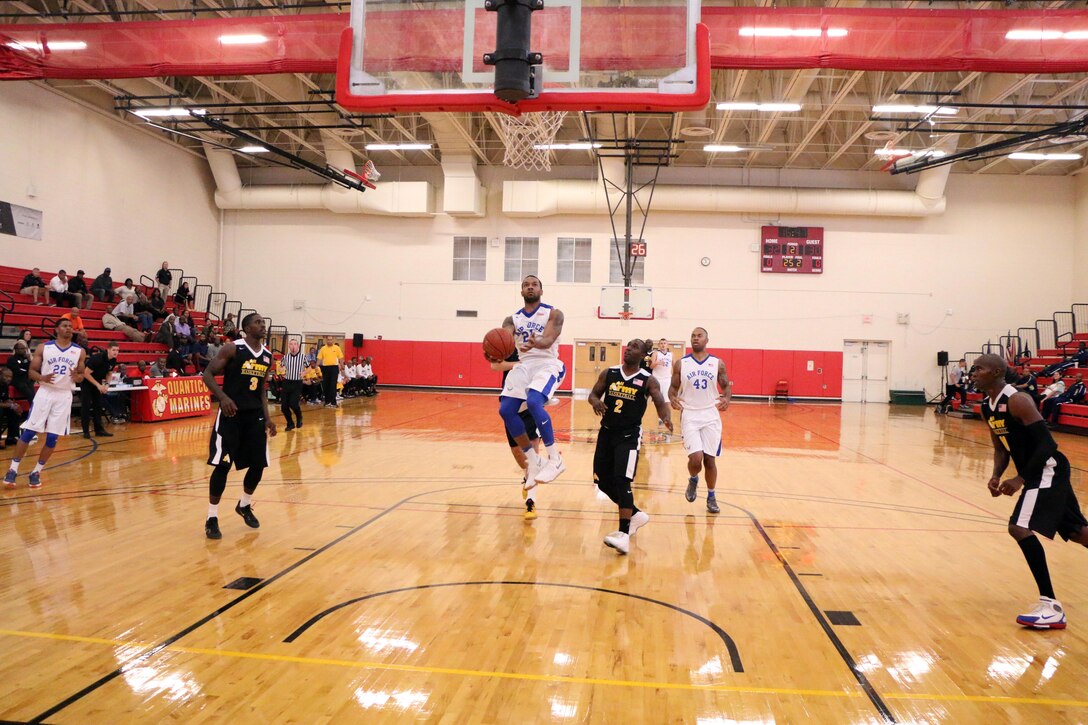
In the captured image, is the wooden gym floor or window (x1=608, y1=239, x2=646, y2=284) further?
window (x1=608, y1=239, x2=646, y2=284)

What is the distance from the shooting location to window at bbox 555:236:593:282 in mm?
26516

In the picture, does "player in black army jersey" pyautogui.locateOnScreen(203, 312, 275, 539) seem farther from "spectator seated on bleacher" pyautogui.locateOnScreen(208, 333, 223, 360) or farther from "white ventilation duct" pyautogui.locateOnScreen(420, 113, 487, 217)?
"white ventilation duct" pyautogui.locateOnScreen(420, 113, 487, 217)

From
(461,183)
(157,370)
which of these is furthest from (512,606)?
(461,183)

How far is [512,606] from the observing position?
454 centimetres

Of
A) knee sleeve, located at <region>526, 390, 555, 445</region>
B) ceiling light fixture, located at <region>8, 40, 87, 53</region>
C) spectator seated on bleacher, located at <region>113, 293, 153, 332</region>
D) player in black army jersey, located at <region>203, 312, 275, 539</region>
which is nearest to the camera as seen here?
player in black army jersey, located at <region>203, 312, 275, 539</region>

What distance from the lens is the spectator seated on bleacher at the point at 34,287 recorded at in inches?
666

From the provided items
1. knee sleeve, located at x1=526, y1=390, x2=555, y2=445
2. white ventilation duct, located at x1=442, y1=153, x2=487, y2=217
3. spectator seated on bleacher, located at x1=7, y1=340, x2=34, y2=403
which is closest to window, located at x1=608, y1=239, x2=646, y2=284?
white ventilation duct, located at x1=442, y1=153, x2=487, y2=217

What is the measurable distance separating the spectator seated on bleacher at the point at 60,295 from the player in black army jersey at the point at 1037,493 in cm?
1889

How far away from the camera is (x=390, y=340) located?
27.3 m

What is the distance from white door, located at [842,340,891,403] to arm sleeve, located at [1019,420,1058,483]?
900 inches

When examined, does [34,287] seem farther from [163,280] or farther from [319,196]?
[319,196]

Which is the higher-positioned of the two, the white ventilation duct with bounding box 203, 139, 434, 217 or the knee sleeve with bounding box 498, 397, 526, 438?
the white ventilation duct with bounding box 203, 139, 434, 217

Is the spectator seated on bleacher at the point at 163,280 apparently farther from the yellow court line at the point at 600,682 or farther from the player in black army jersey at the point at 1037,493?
the player in black army jersey at the point at 1037,493

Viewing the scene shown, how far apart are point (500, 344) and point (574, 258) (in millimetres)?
20296
